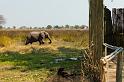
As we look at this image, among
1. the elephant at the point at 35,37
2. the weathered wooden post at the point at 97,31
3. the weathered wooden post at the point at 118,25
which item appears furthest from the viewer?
the elephant at the point at 35,37

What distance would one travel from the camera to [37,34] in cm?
3250

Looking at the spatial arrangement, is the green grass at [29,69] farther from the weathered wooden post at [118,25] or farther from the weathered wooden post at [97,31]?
the weathered wooden post at [118,25]

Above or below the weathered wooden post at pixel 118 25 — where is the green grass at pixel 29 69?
below

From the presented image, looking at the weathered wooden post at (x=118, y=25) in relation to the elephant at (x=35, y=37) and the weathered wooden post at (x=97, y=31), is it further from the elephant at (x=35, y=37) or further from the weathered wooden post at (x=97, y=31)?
the elephant at (x=35, y=37)

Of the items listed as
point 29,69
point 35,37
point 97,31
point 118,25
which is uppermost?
point 97,31

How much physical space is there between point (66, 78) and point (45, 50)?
1362 cm

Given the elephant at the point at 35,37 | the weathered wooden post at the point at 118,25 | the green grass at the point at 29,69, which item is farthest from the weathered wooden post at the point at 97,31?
the elephant at the point at 35,37

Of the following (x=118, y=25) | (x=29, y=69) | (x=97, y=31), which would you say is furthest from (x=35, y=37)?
(x=97, y=31)

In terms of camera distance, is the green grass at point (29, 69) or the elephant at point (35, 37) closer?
the green grass at point (29, 69)

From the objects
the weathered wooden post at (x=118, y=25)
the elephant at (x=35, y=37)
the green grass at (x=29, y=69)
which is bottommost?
the elephant at (x=35, y=37)

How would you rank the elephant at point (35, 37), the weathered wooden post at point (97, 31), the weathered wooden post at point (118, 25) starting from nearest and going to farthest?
the weathered wooden post at point (97, 31) < the weathered wooden post at point (118, 25) < the elephant at point (35, 37)

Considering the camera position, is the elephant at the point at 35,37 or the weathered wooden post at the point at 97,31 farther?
the elephant at the point at 35,37

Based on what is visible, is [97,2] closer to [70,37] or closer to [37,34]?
[37,34]

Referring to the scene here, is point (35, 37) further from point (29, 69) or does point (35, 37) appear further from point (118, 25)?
point (29, 69)
